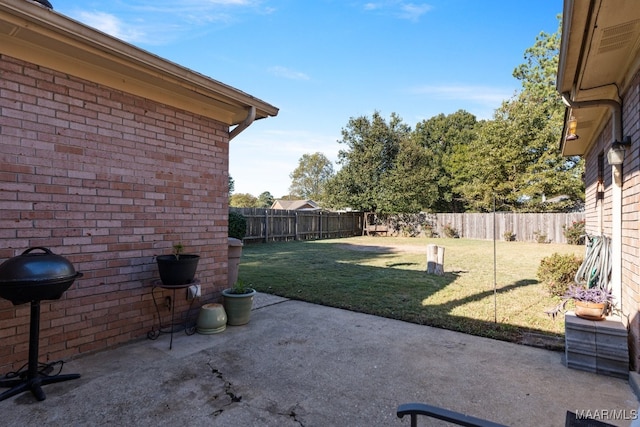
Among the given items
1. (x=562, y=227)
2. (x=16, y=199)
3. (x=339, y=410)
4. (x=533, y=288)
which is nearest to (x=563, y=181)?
(x=562, y=227)

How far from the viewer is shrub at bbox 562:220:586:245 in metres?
15.2

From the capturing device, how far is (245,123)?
430 cm

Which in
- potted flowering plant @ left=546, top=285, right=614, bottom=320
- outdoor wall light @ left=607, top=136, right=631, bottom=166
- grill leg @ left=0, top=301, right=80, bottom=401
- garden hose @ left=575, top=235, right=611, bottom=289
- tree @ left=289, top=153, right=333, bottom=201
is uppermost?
tree @ left=289, top=153, right=333, bottom=201

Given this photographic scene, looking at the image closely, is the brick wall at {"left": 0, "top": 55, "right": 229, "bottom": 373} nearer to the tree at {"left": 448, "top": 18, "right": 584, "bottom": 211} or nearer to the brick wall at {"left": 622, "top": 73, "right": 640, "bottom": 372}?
Result: the brick wall at {"left": 622, "top": 73, "right": 640, "bottom": 372}

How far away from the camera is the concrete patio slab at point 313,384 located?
2281 mm

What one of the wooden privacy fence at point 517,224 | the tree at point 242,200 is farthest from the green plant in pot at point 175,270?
the tree at point 242,200

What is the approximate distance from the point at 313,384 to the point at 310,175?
52.7 metres

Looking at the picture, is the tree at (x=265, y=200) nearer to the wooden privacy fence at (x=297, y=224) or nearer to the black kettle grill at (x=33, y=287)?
the wooden privacy fence at (x=297, y=224)

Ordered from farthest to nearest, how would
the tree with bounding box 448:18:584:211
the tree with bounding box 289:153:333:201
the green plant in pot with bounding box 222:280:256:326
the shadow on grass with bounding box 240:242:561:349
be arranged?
the tree with bounding box 289:153:333:201 < the tree with bounding box 448:18:584:211 < the shadow on grass with bounding box 240:242:561:349 < the green plant in pot with bounding box 222:280:256:326

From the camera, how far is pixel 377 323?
14.3 feet

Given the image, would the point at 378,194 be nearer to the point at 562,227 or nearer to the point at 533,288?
the point at 562,227

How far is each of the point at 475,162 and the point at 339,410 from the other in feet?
80.6

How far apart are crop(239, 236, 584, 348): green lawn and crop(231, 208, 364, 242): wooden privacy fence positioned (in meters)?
5.81

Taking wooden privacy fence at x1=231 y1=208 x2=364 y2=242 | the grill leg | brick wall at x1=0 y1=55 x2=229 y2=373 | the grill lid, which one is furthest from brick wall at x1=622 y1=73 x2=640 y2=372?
wooden privacy fence at x1=231 y1=208 x2=364 y2=242
